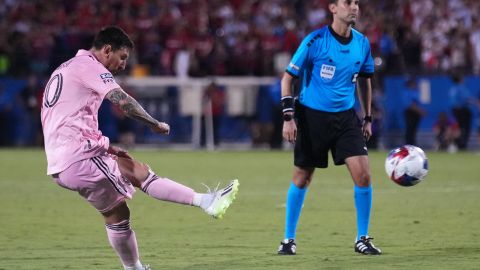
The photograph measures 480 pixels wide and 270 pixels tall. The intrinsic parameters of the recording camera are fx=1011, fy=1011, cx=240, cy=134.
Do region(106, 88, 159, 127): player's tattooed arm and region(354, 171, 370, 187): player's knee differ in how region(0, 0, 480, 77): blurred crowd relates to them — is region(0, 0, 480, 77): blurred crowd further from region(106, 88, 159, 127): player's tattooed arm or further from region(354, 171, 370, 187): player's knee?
region(106, 88, 159, 127): player's tattooed arm

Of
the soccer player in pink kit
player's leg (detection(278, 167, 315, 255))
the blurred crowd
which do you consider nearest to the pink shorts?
the soccer player in pink kit

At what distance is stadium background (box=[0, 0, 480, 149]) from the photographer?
27.4 meters

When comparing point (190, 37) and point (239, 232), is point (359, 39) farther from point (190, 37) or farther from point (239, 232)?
point (190, 37)

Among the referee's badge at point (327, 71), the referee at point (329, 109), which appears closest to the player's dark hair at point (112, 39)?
the referee at point (329, 109)

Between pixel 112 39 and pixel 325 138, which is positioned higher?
pixel 112 39

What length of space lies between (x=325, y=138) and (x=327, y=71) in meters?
0.62

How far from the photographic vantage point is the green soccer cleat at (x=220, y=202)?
7.39m

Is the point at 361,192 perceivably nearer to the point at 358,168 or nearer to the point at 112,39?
the point at 358,168

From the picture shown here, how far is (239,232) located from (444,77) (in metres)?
17.2

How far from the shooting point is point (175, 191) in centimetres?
760

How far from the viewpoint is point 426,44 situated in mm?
28172

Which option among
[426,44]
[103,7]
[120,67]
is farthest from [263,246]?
[103,7]

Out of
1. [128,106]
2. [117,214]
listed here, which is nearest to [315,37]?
[128,106]

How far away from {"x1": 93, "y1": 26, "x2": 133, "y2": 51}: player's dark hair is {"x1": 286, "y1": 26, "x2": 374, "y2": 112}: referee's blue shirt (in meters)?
2.12
